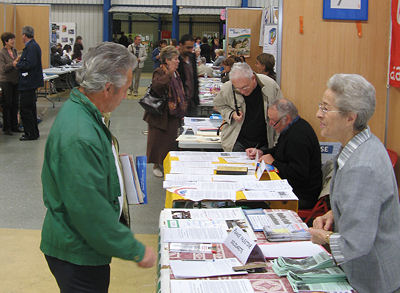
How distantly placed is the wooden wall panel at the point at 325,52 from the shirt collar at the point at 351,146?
2343 mm

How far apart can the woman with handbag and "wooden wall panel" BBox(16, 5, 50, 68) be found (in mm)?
6929

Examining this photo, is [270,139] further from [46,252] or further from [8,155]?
[8,155]

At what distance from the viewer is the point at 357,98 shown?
1764mm

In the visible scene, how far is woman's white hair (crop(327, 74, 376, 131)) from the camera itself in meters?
1.76

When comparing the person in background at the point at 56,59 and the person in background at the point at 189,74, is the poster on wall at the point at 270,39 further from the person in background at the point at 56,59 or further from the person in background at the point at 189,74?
the person in background at the point at 56,59

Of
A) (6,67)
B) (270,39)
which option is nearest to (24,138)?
(6,67)

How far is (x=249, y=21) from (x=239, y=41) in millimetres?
484

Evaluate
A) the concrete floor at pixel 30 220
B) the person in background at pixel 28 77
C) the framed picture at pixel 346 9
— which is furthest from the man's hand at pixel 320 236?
the person in background at pixel 28 77

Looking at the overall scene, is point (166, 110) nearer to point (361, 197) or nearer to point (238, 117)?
point (238, 117)

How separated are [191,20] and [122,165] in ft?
76.4

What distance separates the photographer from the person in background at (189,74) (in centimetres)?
594

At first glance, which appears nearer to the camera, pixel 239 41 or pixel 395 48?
pixel 395 48

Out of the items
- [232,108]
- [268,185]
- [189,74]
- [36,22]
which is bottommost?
[268,185]

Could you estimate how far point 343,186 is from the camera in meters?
1.69
